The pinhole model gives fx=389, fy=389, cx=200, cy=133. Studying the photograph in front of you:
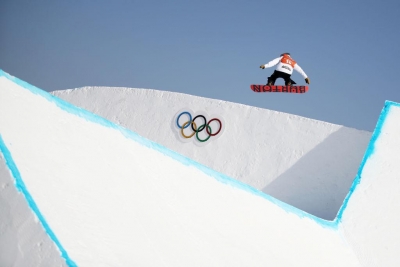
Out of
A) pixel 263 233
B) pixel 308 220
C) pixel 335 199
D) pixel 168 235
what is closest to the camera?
pixel 168 235

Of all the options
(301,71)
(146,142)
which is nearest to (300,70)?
(301,71)

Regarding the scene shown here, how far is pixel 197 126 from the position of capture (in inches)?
348

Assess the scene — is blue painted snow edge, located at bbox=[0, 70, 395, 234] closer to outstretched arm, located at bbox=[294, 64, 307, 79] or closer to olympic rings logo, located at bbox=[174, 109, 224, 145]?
olympic rings logo, located at bbox=[174, 109, 224, 145]

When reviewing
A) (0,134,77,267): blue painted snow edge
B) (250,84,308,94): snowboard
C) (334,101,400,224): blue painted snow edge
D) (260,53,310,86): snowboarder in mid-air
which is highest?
(260,53,310,86): snowboarder in mid-air

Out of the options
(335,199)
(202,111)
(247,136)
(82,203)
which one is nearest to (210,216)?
(82,203)

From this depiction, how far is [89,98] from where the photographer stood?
1116 cm

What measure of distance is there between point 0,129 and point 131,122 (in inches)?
301

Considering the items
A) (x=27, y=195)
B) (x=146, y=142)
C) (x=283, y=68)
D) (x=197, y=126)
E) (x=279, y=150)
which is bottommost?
(x=27, y=195)

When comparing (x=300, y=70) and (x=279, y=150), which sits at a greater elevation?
(x=300, y=70)

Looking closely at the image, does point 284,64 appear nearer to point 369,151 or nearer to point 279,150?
point 279,150

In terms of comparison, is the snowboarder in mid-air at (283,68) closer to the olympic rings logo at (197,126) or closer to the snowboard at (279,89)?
the snowboard at (279,89)

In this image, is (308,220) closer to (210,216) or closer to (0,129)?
(210,216)

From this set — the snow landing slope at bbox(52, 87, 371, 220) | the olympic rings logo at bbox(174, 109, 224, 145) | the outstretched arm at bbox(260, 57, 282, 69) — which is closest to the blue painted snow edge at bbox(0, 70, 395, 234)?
the snow landing slope at bbox(52, 87, 371, 220)

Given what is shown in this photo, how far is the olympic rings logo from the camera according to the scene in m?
8.46
